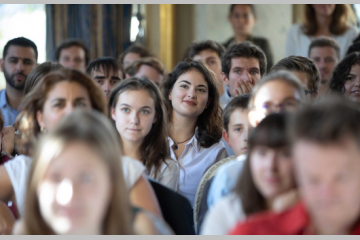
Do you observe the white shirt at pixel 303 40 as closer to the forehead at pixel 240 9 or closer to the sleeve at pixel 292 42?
the sleeve at pixel 292 42

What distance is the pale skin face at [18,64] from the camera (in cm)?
338

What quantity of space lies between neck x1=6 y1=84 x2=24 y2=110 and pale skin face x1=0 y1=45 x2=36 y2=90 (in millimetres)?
31

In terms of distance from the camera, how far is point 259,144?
3.91ft

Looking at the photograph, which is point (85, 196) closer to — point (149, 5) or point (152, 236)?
point (152, 236)

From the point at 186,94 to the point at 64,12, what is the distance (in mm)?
2580

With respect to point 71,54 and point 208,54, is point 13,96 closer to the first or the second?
point 71,54

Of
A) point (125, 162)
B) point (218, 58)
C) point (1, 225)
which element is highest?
point (218, 58)

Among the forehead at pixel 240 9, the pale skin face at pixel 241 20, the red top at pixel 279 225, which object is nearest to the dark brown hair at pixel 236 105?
the red top at pixel 279 225

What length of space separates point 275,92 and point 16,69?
2345 millimetres

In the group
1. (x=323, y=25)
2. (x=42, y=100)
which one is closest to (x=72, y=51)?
(x=323, y=25)

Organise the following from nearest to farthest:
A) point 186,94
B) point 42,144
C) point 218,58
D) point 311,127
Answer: point 311,127 < point 42,144 < point 186,94 < point 218,58

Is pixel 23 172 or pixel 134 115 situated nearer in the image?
pixel 23 172

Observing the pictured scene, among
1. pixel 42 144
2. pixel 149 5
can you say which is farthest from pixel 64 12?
pixel 42 144

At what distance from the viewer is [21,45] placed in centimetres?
340
